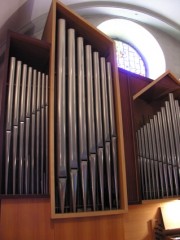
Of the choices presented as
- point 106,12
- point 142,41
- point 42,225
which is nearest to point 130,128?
point 42,225

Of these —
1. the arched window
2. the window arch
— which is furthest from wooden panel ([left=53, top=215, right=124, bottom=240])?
the window arch

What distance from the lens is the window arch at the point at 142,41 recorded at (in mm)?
5793

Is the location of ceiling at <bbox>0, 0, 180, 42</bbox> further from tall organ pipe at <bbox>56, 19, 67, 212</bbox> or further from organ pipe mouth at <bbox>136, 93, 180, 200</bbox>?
organ pipe mouth at <bbox>136, 93, 180, 200</bbox>

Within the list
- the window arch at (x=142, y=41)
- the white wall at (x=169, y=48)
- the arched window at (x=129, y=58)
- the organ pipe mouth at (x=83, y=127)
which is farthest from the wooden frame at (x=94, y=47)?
the white wall at (x=169, y=48)

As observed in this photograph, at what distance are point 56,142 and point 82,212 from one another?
0.74 metres

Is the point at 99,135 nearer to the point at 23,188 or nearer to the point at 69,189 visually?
the point at 69,189

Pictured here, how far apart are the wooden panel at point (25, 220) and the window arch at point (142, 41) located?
3984 millimetres

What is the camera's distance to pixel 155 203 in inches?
156

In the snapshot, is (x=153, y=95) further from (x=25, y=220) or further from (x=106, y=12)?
(x=25, y=220)

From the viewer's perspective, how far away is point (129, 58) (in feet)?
19.2

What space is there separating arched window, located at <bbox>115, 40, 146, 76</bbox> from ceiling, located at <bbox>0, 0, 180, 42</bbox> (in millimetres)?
575

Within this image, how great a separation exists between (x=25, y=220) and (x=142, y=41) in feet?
15.1

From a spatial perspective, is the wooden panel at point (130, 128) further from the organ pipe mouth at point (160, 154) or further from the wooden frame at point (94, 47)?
the wooden frame at point (94, 47)

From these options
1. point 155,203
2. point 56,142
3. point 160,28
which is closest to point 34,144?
point 56,142
